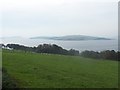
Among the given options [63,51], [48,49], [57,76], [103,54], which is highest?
[48,49]

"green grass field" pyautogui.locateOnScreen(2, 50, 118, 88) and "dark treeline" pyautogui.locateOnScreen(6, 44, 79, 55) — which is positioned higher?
"dark treeline" pyautogui.locateOnScreen(6, 44, 79, 55)

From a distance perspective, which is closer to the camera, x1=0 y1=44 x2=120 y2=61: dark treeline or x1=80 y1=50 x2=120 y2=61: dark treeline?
x1=80 y1=50 x2=120 y2=61: dark treeline

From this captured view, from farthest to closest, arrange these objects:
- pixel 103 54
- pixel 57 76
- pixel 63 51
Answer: pixel 63 51, pixel 103 54, pixel 57 76

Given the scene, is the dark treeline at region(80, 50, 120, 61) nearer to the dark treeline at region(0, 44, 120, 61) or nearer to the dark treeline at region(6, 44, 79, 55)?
the dark treeline at region(0, 44, 120, 61)

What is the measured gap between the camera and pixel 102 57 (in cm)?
2873

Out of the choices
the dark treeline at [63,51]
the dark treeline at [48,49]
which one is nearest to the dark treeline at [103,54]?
the dark treeline at [63,51]

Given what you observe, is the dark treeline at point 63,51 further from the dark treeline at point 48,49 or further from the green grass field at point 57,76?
the green grass field at point 57,76

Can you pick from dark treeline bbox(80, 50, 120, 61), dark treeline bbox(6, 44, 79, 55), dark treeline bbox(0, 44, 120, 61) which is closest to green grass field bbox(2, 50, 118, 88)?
dark treeline bbox(80, 50, 120, 61)

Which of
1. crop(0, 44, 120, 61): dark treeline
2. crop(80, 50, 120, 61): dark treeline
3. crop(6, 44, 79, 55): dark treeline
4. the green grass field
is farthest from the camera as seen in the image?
crop(6, 44, 79, 55): dark treeline

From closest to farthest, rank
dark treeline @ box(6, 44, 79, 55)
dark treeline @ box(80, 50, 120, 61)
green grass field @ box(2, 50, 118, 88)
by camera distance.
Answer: green grass field @ box(2, 50, 118, 88)
dark treeline @ box(80, 50, 120, 61)
dark treeline @ box(6, 44, 79, 55)

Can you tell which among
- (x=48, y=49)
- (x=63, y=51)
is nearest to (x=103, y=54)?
(x=63, y=51)

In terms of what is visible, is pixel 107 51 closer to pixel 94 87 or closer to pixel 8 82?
pixel 94 87

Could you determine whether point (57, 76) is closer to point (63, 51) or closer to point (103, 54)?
point (103, 54)

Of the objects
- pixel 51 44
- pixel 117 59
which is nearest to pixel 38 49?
pixel 51 44
